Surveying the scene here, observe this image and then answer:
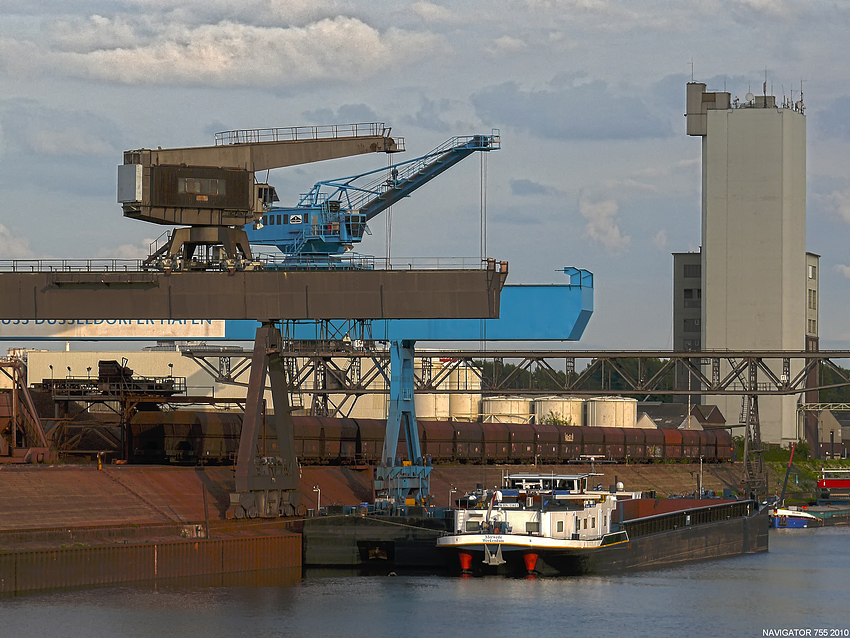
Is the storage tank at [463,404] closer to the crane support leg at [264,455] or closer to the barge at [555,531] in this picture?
the barge at [555,531]

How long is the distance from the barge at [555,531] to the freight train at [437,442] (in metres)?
6.21

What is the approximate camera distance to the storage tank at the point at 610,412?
135125 mm

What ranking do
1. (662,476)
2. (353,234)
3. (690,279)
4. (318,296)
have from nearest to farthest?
(318,296)
(353,234)
(662,476)
(690,279)

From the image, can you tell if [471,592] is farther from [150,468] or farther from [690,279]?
[690,279]

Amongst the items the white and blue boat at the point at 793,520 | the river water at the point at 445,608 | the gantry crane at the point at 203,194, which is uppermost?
the gantry crane at the point at 203,194

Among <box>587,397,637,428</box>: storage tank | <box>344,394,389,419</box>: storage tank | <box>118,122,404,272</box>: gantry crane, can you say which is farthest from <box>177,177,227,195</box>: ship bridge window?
<box>587,397,637,428</box>: storage tank

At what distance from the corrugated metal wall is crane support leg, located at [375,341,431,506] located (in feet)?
26.0

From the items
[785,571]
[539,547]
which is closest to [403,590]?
[539,547]

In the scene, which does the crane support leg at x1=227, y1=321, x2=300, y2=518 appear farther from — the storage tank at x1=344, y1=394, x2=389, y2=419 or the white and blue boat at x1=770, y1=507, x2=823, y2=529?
the storage tank at x1=344, y1=394, x2=389, y2=419

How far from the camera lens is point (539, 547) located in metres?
55.9

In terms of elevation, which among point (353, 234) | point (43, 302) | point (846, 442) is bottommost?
point (846, 442)

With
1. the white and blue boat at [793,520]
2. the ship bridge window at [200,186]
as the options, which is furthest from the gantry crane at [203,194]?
the white and blue boat at [793,520]

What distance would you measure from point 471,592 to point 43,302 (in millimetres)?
23034

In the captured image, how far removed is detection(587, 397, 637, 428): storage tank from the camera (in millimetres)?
135125
